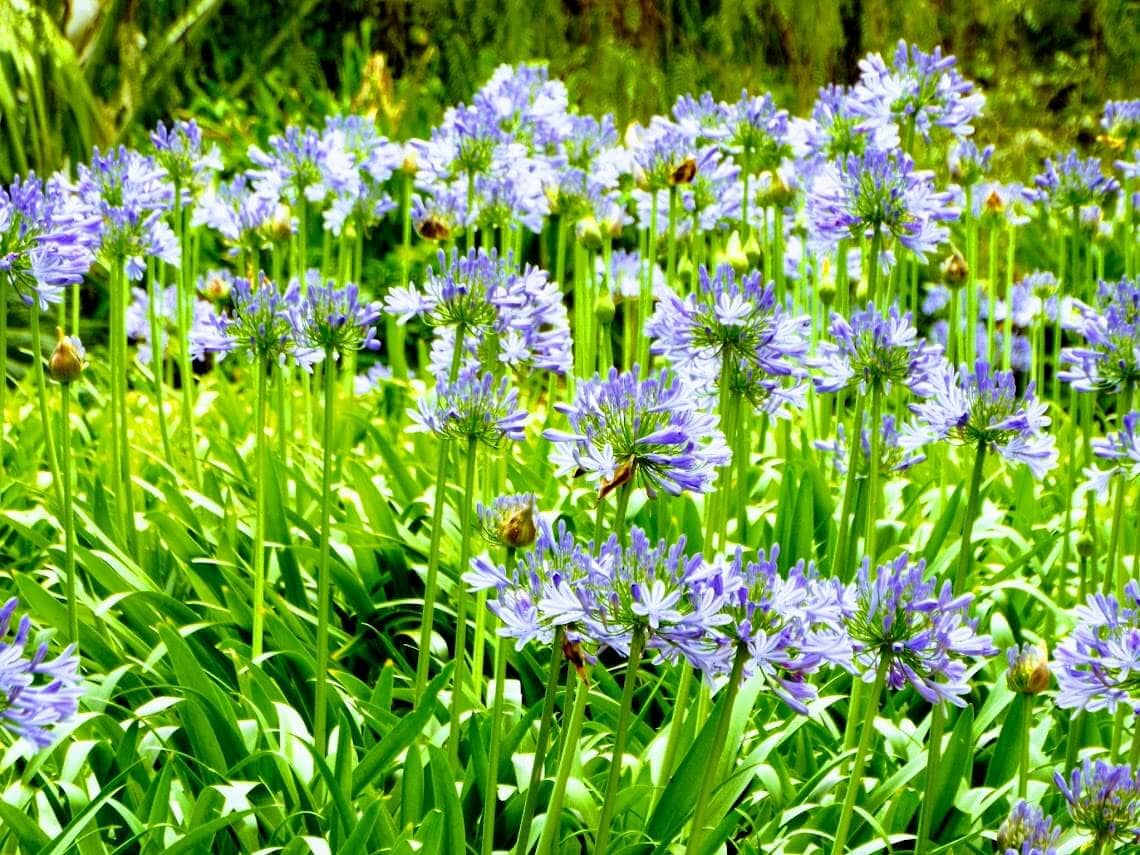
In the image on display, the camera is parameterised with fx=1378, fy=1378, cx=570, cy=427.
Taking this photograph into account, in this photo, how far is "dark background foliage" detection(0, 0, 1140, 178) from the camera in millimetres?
6684

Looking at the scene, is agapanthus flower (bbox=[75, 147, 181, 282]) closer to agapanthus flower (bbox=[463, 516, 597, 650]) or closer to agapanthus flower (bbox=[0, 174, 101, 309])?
agapanthus flower (bbox=[0, 174, 101, 309])

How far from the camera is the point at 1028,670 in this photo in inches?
73.3

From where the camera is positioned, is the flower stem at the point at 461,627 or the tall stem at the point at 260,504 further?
the tall stem at the point at 260,504

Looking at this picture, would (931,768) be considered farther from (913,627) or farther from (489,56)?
(489,56)

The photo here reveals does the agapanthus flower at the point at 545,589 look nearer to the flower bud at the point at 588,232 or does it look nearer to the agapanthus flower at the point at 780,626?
the agapanthus flower at the point at 780,626

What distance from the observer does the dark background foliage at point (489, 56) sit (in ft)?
21.9

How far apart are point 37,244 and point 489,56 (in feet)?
20.0

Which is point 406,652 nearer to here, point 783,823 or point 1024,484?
point 783,823

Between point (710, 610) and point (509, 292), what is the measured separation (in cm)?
88

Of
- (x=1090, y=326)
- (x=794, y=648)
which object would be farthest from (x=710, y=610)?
(x=1090, y=326)

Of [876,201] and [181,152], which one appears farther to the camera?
[181,152]

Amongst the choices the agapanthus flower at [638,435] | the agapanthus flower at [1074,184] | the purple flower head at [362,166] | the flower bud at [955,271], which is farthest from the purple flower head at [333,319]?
the agapanthus flower at [1074,184]

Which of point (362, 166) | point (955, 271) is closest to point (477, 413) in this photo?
point (955, 271)

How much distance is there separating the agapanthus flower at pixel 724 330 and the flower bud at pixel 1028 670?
1.64ft
